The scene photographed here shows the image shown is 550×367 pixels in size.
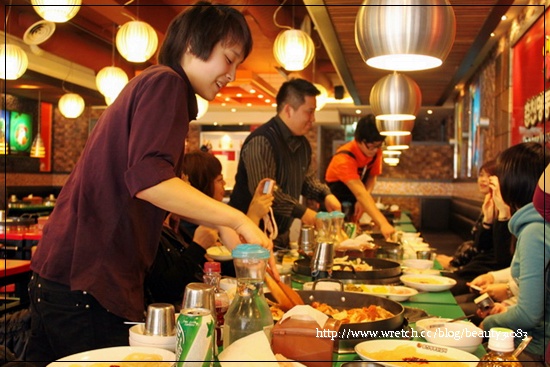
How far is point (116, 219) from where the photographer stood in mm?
1643

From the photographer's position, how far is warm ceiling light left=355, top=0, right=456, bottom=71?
1943 millimetres

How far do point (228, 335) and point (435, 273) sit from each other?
1929mm

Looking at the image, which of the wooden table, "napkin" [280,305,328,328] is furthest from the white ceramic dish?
the wooden table

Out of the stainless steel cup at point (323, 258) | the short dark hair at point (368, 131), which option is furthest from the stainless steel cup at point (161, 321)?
the short dark hair at point (368, 131)

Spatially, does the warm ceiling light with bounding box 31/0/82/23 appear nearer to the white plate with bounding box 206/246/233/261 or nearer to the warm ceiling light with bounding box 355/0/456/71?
the white plate with bounding box 206/246/233/261

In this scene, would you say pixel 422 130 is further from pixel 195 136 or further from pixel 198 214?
pixel 198 214

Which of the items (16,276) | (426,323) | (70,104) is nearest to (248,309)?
(426,323)

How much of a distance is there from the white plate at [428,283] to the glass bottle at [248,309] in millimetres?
1355

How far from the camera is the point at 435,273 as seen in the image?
10.2 ft

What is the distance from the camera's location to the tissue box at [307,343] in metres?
1.34

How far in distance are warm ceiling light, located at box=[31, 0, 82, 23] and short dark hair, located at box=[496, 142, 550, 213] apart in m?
3.47

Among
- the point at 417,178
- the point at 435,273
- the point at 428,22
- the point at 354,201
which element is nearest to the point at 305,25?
the point at 354,201

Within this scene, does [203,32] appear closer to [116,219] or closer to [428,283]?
[116,219]

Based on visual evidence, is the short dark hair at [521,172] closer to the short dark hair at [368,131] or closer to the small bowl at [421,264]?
the small bowl at [421,264]
